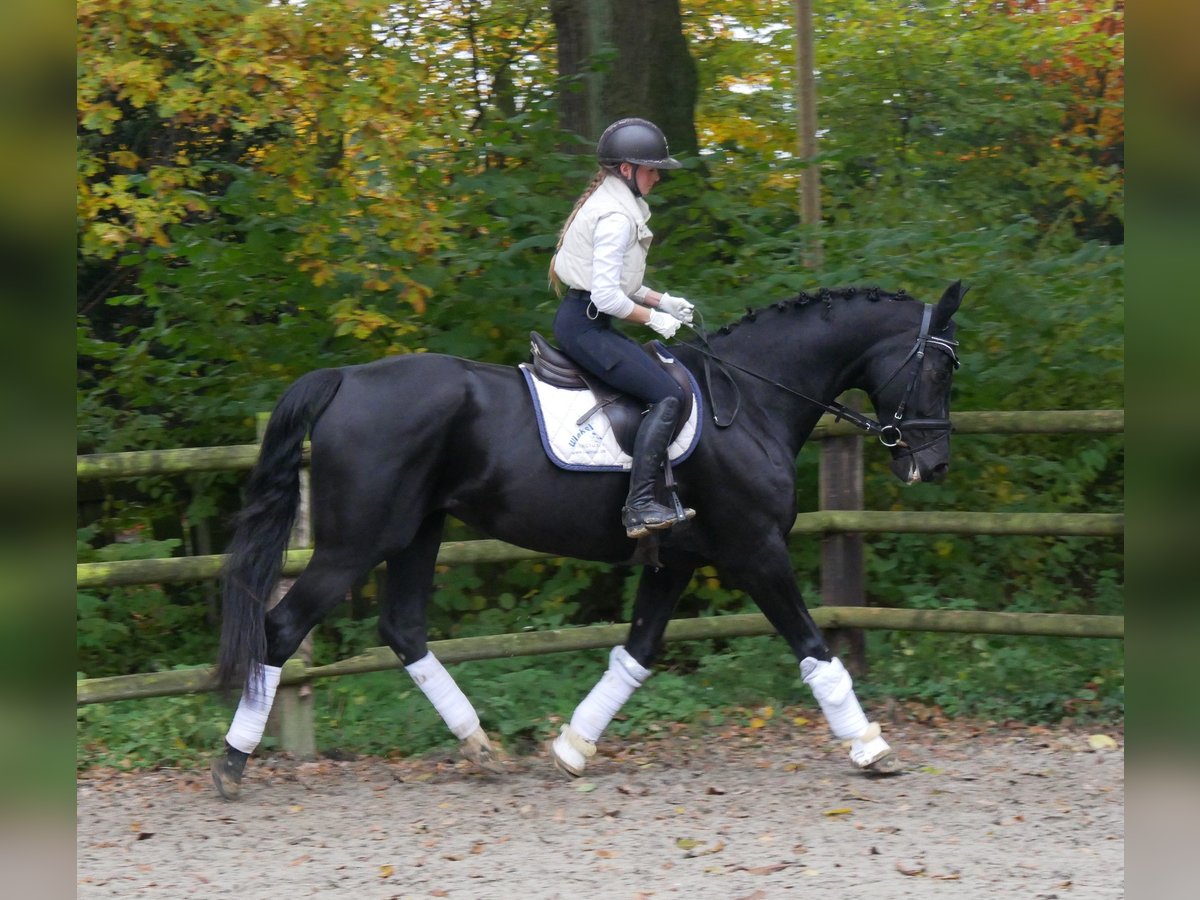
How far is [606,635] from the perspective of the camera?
661cm

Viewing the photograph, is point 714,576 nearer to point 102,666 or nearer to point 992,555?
point 992,555

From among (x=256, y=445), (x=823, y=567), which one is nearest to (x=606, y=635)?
(x=823, y=567)

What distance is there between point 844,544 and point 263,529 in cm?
324

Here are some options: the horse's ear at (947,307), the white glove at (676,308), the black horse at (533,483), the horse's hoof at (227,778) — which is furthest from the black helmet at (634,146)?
the horse's hoof at (227,778)

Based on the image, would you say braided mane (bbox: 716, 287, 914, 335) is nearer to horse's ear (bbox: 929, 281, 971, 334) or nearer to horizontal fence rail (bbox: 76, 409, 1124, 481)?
horse's ear (bbox: 929, 281, 971, 334)

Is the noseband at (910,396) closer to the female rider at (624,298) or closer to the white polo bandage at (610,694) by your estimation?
the female rider at (624,298)

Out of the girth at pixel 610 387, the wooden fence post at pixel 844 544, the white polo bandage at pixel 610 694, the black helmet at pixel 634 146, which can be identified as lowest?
the white polo bandage at pixel 610 694

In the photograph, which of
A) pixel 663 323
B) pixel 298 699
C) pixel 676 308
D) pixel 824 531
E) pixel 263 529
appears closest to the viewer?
pixel 663 323

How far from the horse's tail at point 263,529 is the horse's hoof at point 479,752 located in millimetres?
1029

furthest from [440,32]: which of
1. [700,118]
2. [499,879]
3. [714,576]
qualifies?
[499,879]

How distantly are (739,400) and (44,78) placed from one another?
446 centimetres

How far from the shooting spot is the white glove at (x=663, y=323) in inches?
213

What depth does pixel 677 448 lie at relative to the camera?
18.1ft

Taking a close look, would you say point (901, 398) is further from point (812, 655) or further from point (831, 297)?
point (812, 655)
